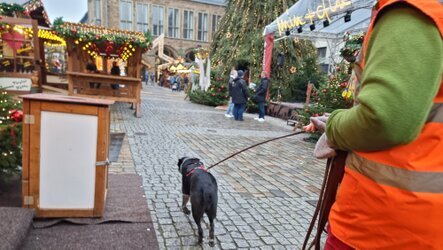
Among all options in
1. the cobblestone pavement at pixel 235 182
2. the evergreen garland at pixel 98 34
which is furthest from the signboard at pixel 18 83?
the cobblestone pavement at pixel 235 182

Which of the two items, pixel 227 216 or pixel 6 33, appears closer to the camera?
pixel 227 216

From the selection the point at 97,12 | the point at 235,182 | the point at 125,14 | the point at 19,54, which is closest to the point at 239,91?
the point at 19,54

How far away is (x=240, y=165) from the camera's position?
19.7 feet

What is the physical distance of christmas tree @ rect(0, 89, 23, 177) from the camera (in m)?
3.41

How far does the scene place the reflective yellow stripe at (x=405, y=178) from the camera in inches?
41.1

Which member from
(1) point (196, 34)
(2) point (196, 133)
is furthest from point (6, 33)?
(1) point (196, 34)

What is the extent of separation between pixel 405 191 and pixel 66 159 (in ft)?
9.20

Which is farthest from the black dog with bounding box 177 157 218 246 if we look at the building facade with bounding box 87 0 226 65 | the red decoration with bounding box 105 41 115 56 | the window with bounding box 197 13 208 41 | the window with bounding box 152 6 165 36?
the window with bounding box 197 13 208 41

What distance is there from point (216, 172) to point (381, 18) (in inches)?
178

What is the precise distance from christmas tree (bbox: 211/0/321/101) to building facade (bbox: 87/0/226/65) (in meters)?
31.2

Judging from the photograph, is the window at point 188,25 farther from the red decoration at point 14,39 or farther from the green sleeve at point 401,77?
the green sleeve at point 401,77

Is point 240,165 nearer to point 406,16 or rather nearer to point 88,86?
point 406,16

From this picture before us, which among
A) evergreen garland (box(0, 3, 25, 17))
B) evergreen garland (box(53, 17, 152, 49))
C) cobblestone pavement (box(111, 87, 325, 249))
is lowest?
cobblestone pavement (box(111, 87, 325, 249))

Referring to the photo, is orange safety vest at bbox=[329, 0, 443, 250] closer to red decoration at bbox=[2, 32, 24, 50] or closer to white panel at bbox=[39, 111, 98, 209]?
white panel at bbox=[39, 111, 98, 209]
